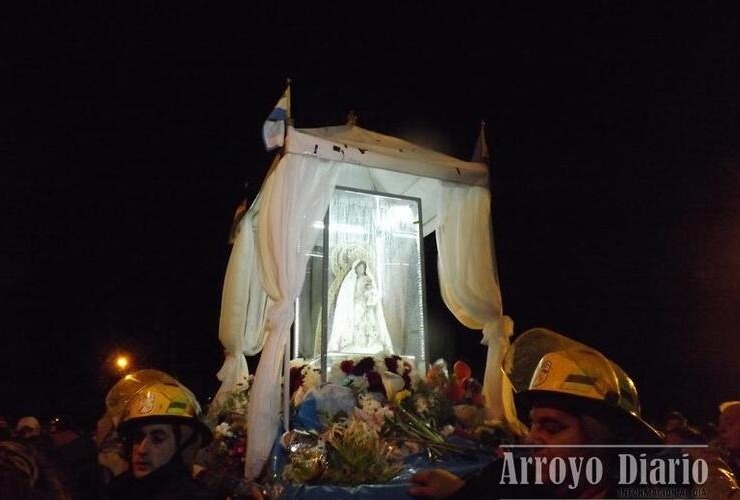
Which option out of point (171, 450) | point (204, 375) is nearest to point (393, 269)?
point (171, 450)

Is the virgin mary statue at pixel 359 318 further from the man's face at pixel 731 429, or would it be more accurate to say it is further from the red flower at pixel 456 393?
the man's face at pixel 731 429

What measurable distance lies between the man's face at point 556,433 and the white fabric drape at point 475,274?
396 cm

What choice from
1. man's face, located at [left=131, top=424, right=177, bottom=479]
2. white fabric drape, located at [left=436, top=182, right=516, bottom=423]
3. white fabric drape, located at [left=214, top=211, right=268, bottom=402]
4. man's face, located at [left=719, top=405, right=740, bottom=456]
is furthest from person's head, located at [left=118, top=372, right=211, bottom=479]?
white fabric drape, located at [left=214, top=211, right=268, bottom=402]

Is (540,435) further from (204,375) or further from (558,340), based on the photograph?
(204,375)

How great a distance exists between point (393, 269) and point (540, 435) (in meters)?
5.50

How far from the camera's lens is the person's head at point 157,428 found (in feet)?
8.43

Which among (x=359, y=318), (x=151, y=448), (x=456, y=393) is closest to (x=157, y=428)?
(x=151, y=448)

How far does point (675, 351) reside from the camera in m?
11.7

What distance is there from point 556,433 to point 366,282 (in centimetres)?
535

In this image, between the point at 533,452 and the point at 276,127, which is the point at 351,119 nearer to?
the point at 276,127

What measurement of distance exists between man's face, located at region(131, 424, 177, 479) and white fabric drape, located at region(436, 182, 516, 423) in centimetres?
389

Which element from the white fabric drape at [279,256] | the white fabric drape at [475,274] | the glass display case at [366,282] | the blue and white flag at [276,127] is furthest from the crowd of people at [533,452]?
the glass display case at [366,282]

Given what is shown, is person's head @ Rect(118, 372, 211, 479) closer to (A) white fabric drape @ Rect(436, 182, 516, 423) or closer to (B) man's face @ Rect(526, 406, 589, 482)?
(B) man's face @ Rect(526, 406, 589, 482)

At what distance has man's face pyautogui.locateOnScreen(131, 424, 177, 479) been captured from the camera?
2.54 metres
